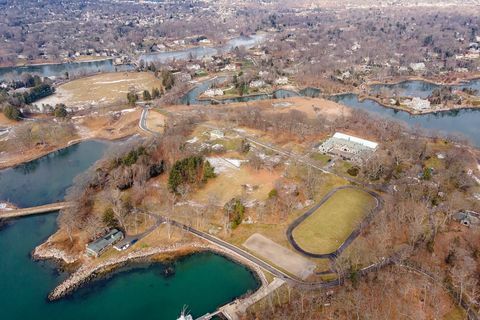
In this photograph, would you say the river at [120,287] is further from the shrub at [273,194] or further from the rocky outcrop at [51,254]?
the shrub at [273,194]

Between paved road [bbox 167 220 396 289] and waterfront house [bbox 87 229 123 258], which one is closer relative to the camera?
paved road [bbox 167 220 396 289]

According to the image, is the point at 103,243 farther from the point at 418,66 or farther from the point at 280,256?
the point at 418,66

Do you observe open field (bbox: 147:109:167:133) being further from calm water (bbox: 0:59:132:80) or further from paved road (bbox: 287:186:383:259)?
calm water (bbox: 0:59:132:80)

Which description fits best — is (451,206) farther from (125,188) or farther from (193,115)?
(193,115)

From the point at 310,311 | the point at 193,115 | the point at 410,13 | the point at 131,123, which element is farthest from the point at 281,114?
the point at 410,13

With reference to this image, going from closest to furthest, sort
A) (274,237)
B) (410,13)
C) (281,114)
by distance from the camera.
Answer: (274,237) → (281,114) → (410,13)

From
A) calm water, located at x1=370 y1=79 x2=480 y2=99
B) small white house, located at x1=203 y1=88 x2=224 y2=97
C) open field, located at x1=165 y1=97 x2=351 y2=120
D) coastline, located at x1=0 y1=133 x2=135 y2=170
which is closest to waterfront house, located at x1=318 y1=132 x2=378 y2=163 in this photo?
open field, located at x1=165 y1=97 x2=351 y2=120
